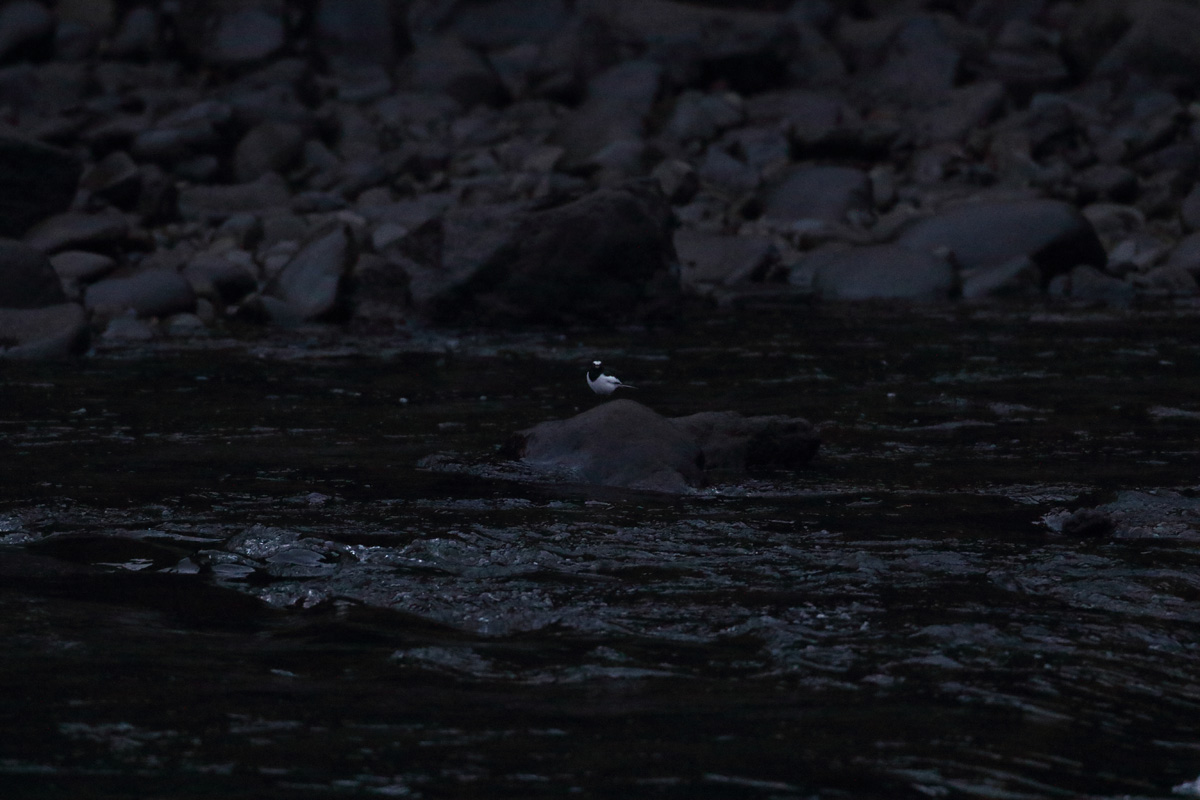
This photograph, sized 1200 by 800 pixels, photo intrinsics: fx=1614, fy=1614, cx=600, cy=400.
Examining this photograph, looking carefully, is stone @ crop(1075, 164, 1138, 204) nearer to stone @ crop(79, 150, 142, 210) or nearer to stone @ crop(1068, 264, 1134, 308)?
stone @ crop(1068, 264, 1134, 308)

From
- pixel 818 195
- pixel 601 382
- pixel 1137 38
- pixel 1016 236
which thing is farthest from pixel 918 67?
pixel 601 382

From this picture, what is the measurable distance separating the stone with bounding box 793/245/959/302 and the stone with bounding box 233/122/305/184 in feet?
28.6

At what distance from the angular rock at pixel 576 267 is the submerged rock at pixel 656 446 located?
17.4 feet

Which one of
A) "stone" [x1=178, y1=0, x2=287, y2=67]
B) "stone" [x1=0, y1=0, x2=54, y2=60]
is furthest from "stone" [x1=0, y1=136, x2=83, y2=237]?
"stone" [x1=0, y1=0, x2=54, y2=60]

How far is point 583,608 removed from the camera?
16.9ft

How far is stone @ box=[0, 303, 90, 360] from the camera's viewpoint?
1132cm

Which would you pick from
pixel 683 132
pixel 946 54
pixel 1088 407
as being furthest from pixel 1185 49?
pixel 1088 407

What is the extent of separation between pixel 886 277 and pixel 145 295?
6638mm

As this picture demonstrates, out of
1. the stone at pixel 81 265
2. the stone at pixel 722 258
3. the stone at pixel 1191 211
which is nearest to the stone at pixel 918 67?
the stone at pixel 1191 211

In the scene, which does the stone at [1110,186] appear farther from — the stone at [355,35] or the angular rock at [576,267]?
the stone at [355,35]

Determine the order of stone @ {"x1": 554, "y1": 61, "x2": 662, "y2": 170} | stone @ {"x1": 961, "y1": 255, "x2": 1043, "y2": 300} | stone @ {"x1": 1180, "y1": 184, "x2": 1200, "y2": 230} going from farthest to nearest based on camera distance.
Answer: stone @ {"x1": 554, "y1": 61, "x2": 662, "y2": 170} → stone @ {"x1": 1180, "y1": 184, "x2": 1200, "y2": 230} → stone @ {"x1": 961, "y1": 255, "x2": 1043, "y2": 300}

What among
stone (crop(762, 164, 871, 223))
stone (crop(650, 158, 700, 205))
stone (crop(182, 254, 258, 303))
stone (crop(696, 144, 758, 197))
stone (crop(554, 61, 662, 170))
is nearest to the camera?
stone (crop(182, 254, 258, 303))

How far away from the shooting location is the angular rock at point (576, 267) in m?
12.9

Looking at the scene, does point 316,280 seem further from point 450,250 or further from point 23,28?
point 23,28
